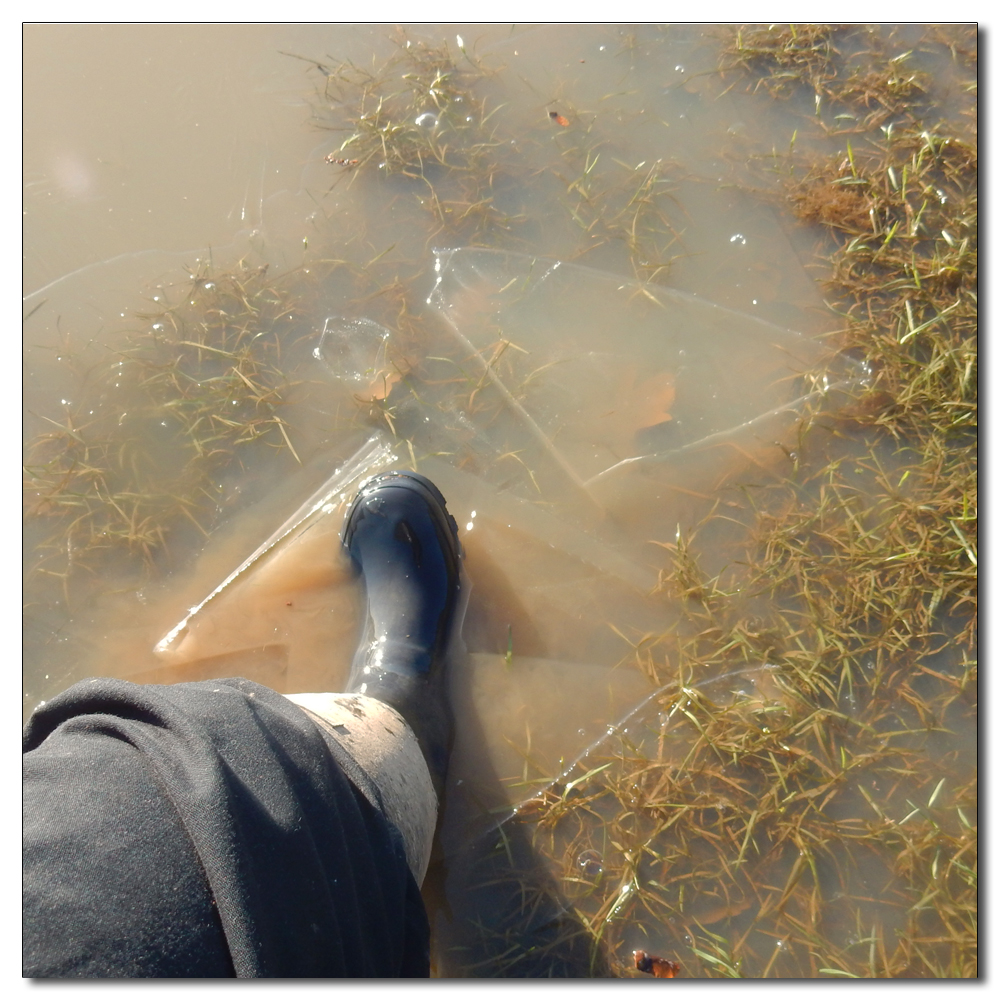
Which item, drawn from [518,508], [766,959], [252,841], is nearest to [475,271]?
[518,508]

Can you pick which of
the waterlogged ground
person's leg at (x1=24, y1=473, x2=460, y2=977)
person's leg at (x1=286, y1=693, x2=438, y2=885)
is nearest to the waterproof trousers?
person's leg at (x1=24, y1=473, x2=460, y2=977)

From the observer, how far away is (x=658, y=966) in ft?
6.07

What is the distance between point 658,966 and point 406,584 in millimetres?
1150

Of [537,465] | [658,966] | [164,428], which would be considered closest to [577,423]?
[537,465]

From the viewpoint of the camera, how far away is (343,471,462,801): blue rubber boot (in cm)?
204

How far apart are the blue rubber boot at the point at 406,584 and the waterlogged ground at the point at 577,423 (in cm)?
10

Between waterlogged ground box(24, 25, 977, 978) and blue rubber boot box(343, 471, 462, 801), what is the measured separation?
0.32 feet

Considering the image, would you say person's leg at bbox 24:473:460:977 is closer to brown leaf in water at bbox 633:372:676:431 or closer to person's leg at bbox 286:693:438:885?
person's leg at bbox 286:693:438:885

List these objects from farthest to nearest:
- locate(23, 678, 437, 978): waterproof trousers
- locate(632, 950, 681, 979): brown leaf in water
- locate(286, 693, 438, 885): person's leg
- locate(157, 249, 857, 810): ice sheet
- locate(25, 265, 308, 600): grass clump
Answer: locate(25, 265, 308, 600): grass clump < locate(157, 249, 857, 810): ice sheet < locate(632, 950, 681, 979): brown leaf in water < locate(286, 693, 438, 885): person's leg < locate(23, 678, 437, 978): waterproof trousers

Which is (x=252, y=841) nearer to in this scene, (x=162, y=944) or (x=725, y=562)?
(x=162, y=944)

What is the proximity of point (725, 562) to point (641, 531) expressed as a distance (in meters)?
0.25

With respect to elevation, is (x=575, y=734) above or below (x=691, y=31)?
below

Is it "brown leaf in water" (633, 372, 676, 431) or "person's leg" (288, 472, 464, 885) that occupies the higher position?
"brown leaf in water" (633, 372, 676, 431)

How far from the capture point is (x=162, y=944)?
1014mm
